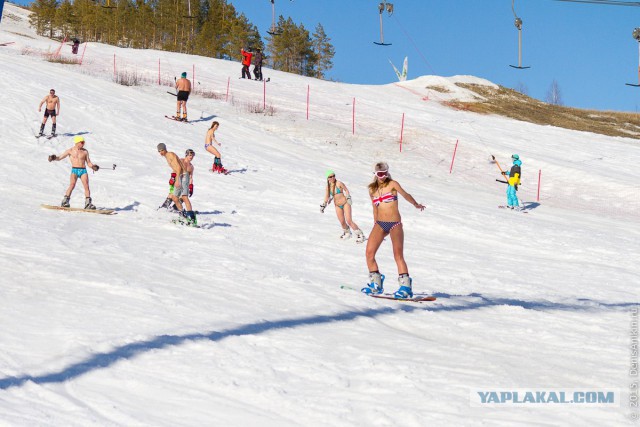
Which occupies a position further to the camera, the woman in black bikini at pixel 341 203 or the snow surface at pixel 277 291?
the woman in black bikini at pixel 341 203

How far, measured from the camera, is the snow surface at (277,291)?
199 inches

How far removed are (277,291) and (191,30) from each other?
87172mm

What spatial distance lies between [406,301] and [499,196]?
17.3 m

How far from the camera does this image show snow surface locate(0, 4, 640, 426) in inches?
199

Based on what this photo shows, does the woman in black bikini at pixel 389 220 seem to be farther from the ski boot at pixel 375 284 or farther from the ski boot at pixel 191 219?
the ski boot at pixel 191 219

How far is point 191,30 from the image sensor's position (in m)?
91.4

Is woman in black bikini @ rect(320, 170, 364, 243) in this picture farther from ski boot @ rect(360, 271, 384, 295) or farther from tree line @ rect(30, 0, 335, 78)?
tree line @ rect(30, 0, 335, 78)

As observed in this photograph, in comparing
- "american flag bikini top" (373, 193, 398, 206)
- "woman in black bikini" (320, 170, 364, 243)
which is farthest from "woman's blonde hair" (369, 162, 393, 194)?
"woman in black bikini" (320, 170, 364, 243)

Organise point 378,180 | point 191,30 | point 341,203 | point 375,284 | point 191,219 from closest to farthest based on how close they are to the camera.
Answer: point 378,180, point 375,284, point 191,219, point 341,203, point 191,30

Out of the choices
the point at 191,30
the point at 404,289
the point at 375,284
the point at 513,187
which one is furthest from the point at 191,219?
the point at 191,30

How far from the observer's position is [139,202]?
645 inches

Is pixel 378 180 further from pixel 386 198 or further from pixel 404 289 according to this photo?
pixel 404 289

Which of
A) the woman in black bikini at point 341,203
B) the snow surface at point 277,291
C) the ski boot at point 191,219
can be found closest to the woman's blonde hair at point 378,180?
the snow surface at point 277,291

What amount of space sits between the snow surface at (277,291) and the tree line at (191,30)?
5968 centimetres
